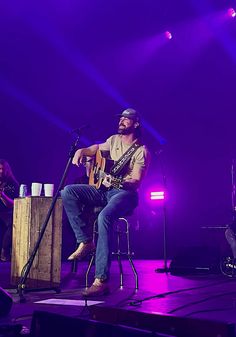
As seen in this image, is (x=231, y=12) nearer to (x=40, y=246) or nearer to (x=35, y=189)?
(x=35, y=189)

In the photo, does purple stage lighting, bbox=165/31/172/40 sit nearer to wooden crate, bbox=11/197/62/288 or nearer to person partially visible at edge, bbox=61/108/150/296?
person partially visible at edge, bbox=61/108/150/296

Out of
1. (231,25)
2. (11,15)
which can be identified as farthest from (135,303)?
(231,25)

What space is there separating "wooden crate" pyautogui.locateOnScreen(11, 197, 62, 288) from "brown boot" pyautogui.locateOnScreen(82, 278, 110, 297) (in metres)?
0.80

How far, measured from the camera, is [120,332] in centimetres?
154

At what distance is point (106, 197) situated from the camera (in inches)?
170

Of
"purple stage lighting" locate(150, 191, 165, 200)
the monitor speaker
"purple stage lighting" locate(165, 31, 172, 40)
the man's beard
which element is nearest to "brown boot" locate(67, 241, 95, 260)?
the man's beard

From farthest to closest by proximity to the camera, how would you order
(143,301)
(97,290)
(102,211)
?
(102,211) < (97,290) < (143,301)

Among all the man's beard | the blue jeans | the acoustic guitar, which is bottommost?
the blue jeans

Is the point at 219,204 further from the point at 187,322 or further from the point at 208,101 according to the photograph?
the point at 187,322

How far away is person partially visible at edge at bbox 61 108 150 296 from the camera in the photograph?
383 centimetres

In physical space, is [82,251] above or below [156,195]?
below

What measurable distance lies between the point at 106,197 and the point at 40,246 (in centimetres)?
90

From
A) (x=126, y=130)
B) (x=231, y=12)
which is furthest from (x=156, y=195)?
(x=126, y=130)

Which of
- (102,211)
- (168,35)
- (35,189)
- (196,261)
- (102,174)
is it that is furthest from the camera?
(168,35)
